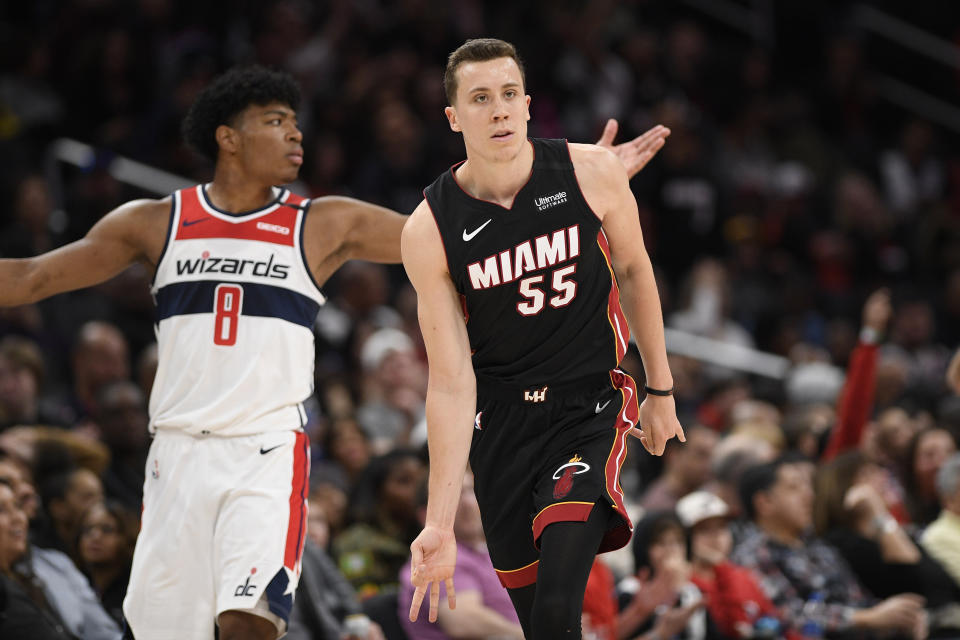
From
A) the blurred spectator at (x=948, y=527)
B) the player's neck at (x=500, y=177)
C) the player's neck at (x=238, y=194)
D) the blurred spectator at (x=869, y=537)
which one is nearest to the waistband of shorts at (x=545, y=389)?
the player's neck at (x=500, y=177)

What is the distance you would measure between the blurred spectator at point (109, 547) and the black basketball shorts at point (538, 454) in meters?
2.57

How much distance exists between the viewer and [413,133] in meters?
12.5

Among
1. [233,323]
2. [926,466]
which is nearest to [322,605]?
[233,323]

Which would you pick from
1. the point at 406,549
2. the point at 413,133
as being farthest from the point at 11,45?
the point at 406,549

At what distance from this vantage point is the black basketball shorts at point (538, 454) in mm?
4738

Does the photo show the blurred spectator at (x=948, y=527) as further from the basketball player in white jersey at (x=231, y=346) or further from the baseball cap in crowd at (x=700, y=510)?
the basketball player in white jersey at (x=231, y=346)

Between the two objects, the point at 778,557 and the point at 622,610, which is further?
the point at 778,557

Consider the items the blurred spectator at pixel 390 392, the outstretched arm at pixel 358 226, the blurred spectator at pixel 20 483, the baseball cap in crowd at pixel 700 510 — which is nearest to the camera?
the outstretched arm at pixel 358 226

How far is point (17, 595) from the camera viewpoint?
5945 mm

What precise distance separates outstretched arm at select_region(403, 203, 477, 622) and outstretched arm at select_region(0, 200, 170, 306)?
1.34m

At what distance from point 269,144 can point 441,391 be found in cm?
162

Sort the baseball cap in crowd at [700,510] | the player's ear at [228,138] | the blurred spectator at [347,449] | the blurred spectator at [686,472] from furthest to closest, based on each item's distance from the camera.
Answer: the blurred spectator at [686,472]
the blurred spectator at [347,449]
the baseball cap in crowd at [700,510]
the player's ear at [228,138]

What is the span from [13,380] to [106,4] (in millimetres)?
5267

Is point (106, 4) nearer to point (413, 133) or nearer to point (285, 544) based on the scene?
point (413, 133)
